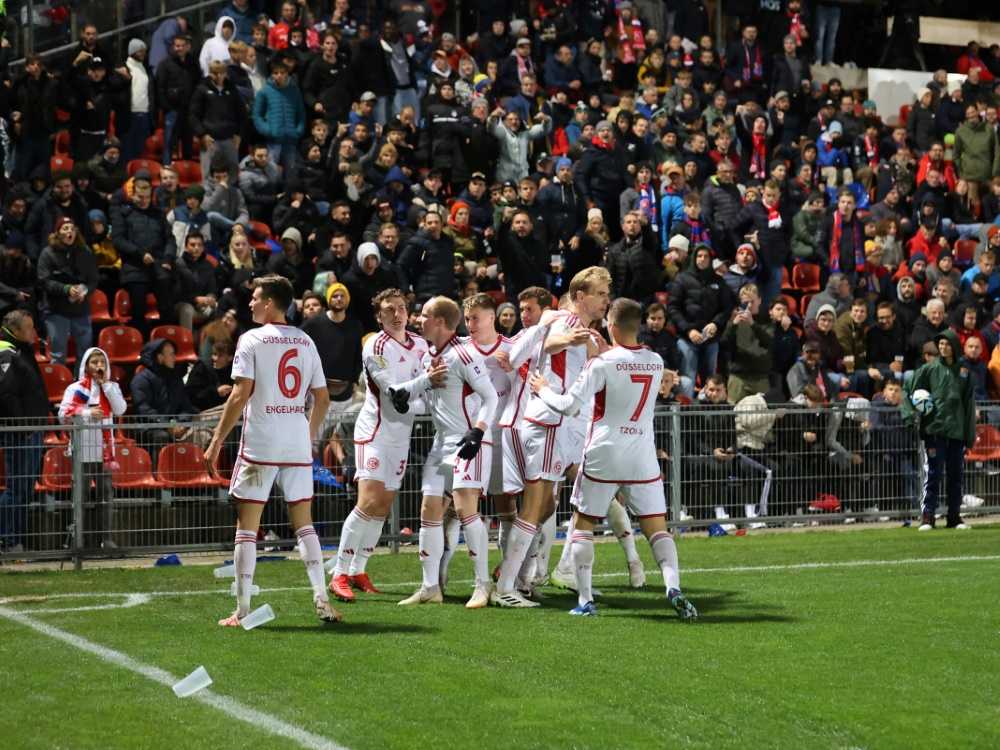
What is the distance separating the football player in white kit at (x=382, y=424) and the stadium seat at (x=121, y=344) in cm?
654

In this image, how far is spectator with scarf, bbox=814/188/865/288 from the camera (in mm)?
21391

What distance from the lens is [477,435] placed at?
9.70 meters

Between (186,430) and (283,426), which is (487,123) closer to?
(186,430)

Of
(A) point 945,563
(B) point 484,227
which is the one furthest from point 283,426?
(B) point 484,227

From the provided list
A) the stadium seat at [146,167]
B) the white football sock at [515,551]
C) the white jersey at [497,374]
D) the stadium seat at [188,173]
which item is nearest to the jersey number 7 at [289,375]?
the white jersey at [497,374]

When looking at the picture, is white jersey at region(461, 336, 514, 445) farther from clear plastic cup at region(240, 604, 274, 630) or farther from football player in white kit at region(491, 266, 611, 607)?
clear plastic cup at region(240, 604, 274, 630)

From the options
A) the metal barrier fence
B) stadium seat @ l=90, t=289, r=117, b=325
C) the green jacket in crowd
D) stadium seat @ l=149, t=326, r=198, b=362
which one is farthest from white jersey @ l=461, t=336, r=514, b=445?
stadium seat @ l=90, t=289, r=117, b=325

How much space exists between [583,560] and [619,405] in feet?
3.46

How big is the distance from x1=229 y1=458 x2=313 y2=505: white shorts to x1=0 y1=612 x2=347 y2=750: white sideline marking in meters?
1.29

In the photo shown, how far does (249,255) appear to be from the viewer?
17.0 meters

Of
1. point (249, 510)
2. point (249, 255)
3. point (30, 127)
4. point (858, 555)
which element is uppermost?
point (30, 127)

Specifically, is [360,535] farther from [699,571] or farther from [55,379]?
[55,379]

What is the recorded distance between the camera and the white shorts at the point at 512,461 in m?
10.3

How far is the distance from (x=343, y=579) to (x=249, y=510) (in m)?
1.64
